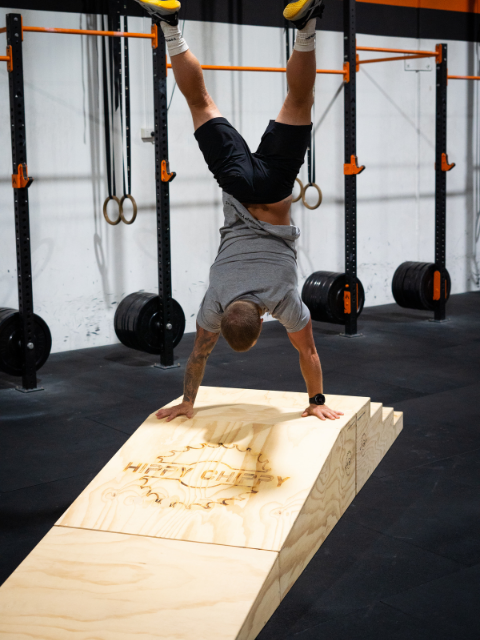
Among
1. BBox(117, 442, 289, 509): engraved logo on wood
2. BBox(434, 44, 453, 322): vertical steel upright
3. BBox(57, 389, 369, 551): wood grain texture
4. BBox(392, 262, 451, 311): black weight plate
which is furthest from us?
BBox(392, 262, 451, 311): black weight plate

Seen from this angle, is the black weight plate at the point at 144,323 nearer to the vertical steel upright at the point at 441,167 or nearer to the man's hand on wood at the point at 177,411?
the man's hand on wood at the point at 177,411

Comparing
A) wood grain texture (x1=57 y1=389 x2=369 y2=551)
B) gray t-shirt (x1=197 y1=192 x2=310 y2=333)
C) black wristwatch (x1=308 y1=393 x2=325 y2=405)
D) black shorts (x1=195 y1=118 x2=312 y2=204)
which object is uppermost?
black shorts (x1=195 y1=118 x2=312 y2=204)

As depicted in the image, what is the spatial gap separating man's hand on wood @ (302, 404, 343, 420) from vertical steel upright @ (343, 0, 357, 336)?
3.50 metres

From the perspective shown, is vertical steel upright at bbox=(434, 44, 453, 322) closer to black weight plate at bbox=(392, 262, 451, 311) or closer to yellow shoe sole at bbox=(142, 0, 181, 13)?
black weight plate at bbox=(392, 262, 451, 311)

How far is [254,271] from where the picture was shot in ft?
10.1

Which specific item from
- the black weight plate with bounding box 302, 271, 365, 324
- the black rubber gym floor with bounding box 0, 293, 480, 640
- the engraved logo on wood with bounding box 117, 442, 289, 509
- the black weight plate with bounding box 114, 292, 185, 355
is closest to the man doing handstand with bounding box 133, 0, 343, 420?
the engraved logo on wood with bounding box 117, 442, 289, 509

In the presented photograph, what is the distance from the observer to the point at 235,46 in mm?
7039

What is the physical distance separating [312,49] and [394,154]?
5.64 m

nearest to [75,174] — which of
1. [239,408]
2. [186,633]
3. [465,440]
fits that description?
[239,408]

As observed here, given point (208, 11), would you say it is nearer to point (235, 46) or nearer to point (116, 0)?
point (235, 46)

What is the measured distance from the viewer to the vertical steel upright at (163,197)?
215 inches

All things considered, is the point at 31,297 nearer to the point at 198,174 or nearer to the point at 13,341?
the point at 13,341

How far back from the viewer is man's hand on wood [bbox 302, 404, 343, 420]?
328 cm

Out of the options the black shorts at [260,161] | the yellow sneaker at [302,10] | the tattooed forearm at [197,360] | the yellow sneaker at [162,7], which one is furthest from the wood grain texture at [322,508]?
the yellow sneaker at [162,7]
